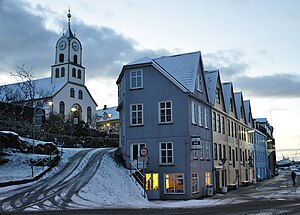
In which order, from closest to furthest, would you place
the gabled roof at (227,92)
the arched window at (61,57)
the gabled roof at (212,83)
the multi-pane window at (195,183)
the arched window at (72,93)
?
the multi-pane window at (195,183) < the gabled roof at (212,83) < the gabled roof at (227,92) < the arched window at (72,93) < the arched window at (61,57)

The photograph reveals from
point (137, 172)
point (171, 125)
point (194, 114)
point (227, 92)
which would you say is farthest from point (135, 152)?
point (227, 92)

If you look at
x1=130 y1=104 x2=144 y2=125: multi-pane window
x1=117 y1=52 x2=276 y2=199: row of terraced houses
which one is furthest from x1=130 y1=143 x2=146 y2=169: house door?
x1=130 y1=104 x2=144 y2=125: multi-pane window

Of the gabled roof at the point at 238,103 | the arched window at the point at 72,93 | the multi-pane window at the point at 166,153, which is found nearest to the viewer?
the multi-pane window at the point at 166,153

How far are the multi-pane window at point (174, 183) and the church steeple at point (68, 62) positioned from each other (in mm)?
60680

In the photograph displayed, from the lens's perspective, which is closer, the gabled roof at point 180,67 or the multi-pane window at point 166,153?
the multi-pane window at point 166,153

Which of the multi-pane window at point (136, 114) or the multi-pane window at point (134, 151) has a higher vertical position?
the multi-pane window at point (136, 114)

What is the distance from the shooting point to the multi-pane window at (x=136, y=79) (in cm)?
3369

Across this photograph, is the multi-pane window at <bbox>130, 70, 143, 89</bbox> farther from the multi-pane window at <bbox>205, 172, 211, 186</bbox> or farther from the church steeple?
the church steeple

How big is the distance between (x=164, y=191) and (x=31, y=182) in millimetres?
10229

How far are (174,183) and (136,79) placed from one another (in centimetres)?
939

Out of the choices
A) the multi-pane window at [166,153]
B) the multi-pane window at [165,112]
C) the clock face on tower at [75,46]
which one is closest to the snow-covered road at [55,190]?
the multi-pane window at [166,153]

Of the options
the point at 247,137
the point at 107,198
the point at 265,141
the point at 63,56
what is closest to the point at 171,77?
the point at 107,198

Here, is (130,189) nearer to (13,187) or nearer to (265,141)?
(13,187)

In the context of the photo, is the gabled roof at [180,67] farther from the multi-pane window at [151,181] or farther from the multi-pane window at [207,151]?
the multi-pane window at [151,181]
